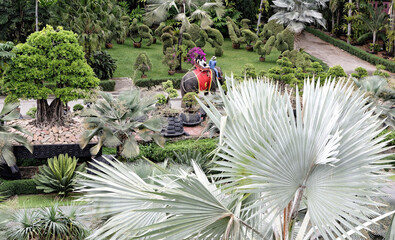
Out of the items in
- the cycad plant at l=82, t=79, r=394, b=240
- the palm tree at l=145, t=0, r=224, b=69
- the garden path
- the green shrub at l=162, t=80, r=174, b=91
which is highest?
the cycad plant at l=82, t=79, r=394, b=240

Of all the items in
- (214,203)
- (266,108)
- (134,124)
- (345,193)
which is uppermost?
(266,108)

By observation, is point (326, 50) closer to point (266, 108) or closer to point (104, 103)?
point (104, 103)

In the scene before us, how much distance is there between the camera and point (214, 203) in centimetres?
411

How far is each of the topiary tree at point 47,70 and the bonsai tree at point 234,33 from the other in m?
19.2

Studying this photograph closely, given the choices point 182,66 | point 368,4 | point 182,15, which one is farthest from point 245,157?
point 368,4

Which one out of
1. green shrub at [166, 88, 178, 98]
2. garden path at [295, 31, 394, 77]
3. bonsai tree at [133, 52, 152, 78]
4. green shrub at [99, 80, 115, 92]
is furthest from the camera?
garden path at [295, 31, 394, 77]

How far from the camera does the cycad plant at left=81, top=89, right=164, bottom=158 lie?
12.5 meters

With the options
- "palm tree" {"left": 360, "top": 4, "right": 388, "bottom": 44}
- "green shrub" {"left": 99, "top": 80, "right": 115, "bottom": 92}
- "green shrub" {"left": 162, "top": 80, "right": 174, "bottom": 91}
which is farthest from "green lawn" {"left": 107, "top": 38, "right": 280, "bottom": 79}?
"green shrub" {"left": 162, "top": 80, "right": 174, "bottom": 91}

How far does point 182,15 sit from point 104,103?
1396cm

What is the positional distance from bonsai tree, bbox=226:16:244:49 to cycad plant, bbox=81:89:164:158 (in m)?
20.4

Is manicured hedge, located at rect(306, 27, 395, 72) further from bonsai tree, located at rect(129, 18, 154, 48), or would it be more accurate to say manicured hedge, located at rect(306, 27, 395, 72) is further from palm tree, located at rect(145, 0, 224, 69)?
bonsai tree, located at rect(129, 18, 154, 48)

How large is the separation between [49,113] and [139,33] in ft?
55.6

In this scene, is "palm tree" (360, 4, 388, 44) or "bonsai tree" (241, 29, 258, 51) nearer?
"palm tree" (360, 4, 388, 44)

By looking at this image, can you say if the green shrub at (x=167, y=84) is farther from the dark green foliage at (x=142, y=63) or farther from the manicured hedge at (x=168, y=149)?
the dark green foliage at (x=142, y=63)
